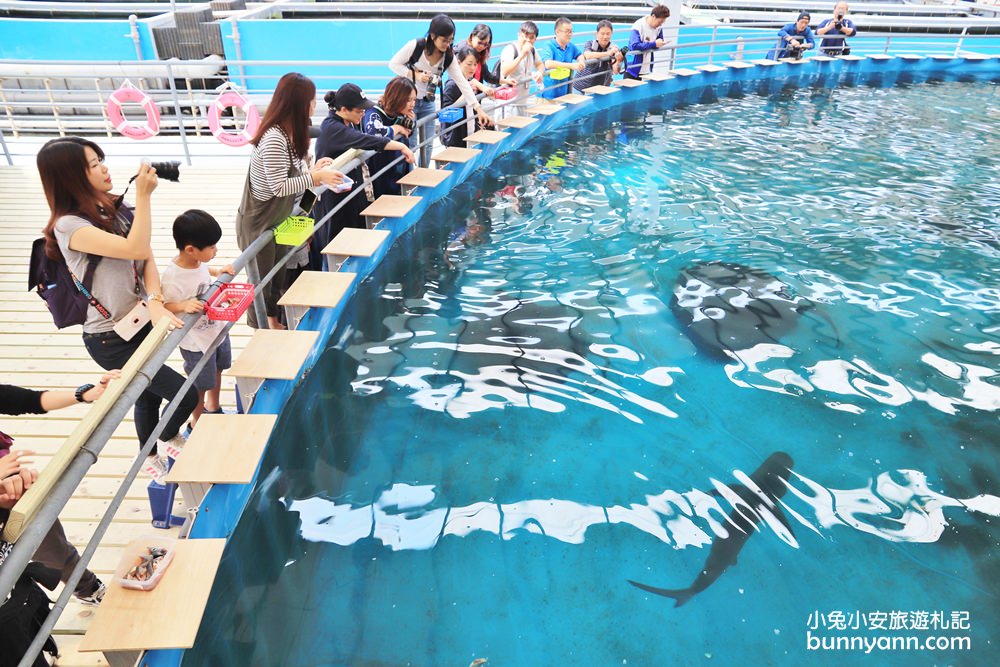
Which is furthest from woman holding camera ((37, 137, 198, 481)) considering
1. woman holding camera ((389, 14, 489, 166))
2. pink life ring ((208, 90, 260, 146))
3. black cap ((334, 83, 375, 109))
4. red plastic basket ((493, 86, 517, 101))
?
red plastic basket ((493, 86, 517, 101))

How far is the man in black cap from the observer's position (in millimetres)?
15430

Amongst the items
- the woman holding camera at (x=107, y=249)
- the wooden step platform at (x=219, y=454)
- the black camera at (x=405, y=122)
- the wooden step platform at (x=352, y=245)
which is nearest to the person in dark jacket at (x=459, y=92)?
the black camera at (x=405, y=122)

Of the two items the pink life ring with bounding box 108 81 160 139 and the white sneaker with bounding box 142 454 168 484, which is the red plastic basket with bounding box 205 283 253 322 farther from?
the pink life ring with bounding box 108 81 160 139

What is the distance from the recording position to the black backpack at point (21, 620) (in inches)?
77.0

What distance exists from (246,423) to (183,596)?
986mm

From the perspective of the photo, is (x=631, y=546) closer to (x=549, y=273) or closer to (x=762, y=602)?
(x=762, y=602)

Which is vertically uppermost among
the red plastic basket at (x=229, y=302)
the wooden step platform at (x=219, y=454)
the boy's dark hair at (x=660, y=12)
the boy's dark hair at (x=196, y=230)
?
the boy's dark hair at (x=660, y=12)

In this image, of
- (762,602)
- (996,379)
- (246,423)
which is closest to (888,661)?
(762,602)

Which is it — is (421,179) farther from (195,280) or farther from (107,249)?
(107,249)

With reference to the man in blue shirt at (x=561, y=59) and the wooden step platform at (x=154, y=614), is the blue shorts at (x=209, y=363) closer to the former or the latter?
the wooden step platform at (x=154, y=614)

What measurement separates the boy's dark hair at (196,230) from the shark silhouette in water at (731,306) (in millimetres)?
3824

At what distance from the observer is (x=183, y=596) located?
235 centimetres

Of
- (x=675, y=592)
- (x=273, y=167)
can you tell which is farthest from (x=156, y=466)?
(x=675, y=592)

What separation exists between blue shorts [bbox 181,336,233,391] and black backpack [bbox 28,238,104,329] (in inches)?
26.3
